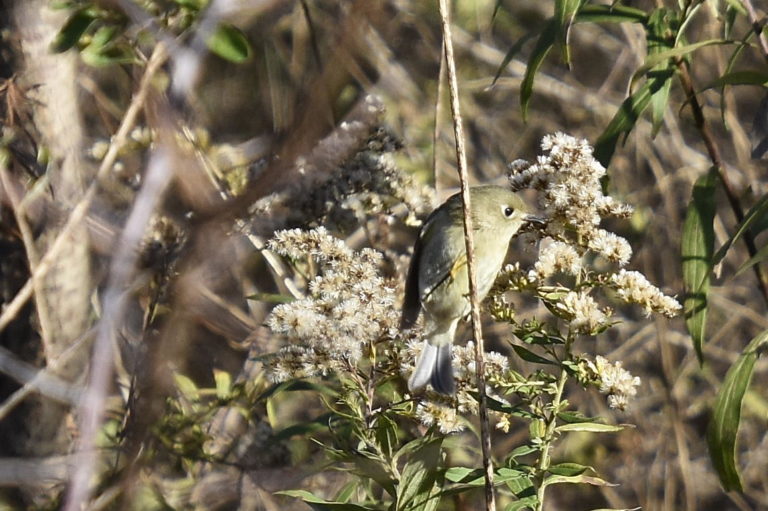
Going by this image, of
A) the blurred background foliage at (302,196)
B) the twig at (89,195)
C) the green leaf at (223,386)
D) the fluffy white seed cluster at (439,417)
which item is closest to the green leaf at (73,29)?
the blurred background foliage at (302,196)

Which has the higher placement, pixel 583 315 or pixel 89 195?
pixel 583 315

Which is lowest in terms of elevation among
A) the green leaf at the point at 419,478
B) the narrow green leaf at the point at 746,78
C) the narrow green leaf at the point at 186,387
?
the narrow green leaf at the point at 186,387

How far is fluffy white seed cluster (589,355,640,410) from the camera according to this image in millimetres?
1560

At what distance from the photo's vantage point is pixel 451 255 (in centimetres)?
248

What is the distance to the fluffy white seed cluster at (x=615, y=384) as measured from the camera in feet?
5.12

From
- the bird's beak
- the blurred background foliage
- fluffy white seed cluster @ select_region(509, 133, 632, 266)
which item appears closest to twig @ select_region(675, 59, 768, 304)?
the blurred background foliage

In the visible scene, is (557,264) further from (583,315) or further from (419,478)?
(419,478)

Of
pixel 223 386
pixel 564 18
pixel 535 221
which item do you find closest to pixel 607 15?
pixel 564 18

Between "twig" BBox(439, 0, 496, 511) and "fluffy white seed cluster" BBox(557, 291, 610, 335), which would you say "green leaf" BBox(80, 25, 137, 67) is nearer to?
"twig" BBox(439, 0, 496, 511)

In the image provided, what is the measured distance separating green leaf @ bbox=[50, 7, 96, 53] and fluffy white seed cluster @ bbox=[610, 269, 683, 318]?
134 centimetres

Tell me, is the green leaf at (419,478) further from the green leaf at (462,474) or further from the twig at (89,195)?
the twig at (89,195)

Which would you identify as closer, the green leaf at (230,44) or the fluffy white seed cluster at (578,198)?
the fluffy white seed cluster at (578,198)

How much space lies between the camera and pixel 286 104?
1.60 meters

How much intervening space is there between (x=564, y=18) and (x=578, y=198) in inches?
18.0
